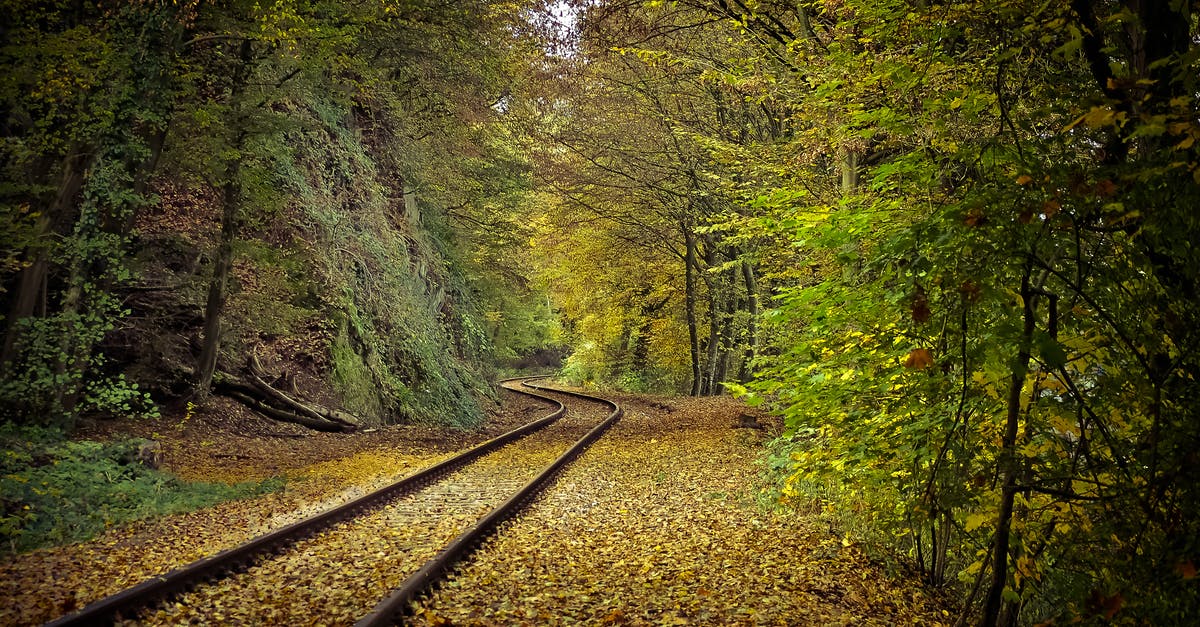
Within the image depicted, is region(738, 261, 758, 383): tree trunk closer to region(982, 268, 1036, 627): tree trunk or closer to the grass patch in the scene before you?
the grass patch

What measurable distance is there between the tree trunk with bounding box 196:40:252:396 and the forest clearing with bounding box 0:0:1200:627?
6 centimetres

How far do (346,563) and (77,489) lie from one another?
3.69m

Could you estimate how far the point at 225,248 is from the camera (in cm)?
1209

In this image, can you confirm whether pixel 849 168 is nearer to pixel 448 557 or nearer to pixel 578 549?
pixel 578 549

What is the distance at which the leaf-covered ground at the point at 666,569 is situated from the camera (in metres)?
5.12

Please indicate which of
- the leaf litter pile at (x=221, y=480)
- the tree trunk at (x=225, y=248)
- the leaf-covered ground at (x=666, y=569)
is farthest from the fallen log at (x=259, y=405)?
the leaf-covered ground at (x=666, y=569)

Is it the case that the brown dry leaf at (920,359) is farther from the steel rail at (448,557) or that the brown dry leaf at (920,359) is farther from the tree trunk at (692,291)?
the tree trunk at (692,291)

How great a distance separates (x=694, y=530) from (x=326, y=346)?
1068 centimetres

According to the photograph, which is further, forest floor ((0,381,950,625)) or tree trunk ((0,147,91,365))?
tree trunk ((0,147,91,365))

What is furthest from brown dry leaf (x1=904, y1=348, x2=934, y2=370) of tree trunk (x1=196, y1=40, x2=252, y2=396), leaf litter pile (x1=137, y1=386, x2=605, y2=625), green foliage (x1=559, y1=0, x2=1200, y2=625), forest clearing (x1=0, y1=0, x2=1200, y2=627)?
tree trunk (x1=196, y1=40, x2=252, y2=396)

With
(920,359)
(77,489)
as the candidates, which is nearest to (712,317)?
(77,489)

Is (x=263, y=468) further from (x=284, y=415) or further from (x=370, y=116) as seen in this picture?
(x=370, y=116)

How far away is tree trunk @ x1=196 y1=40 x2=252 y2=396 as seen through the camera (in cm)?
1170

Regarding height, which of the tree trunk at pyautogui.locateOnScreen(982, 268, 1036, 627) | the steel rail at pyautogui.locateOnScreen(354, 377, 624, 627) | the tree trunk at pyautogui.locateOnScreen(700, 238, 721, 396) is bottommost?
the steel rail at pyautogui.locateOnScreen(354, 377, 624, 627)
